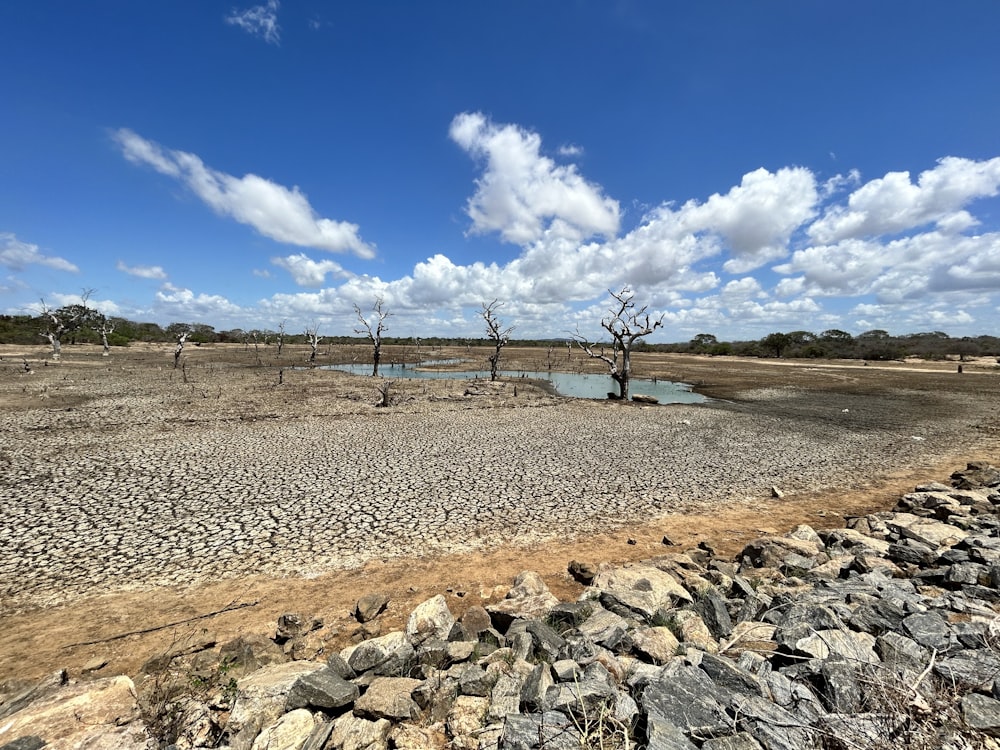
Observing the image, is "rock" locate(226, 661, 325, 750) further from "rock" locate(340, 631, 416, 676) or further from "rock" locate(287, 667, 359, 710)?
"rock" locate(340, 631, 416, 676)

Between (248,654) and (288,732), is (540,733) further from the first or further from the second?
(248,654)

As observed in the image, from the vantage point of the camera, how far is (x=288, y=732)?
4059mm

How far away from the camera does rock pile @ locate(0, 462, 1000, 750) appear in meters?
3.50

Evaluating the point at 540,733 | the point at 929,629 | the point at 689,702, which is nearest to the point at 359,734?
the point at 540,733

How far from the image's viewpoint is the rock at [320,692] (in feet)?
14.3

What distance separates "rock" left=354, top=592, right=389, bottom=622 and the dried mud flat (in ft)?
0.97

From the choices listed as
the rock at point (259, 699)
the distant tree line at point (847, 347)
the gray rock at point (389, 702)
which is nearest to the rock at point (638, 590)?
the gray rock at point (389, 702)

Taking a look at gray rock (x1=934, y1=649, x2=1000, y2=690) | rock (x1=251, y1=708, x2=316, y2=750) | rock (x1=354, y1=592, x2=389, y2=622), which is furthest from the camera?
rock (x1=354, y1=592, x2=389, y2=622)

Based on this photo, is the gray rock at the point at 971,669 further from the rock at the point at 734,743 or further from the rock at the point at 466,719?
the rock at the point at 466,719

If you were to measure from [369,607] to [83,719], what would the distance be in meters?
3.71

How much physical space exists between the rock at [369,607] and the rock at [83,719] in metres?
3.16

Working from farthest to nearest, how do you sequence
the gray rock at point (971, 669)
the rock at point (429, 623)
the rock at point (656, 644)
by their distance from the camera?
the rock at point (429, 623) < the rock at point (656, 644) < the gray rock at point (971, 669)

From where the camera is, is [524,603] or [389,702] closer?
[389,702]

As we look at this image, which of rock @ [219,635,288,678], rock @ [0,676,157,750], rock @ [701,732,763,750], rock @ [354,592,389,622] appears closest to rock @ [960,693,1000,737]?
rock @ [701,732,763,750]
